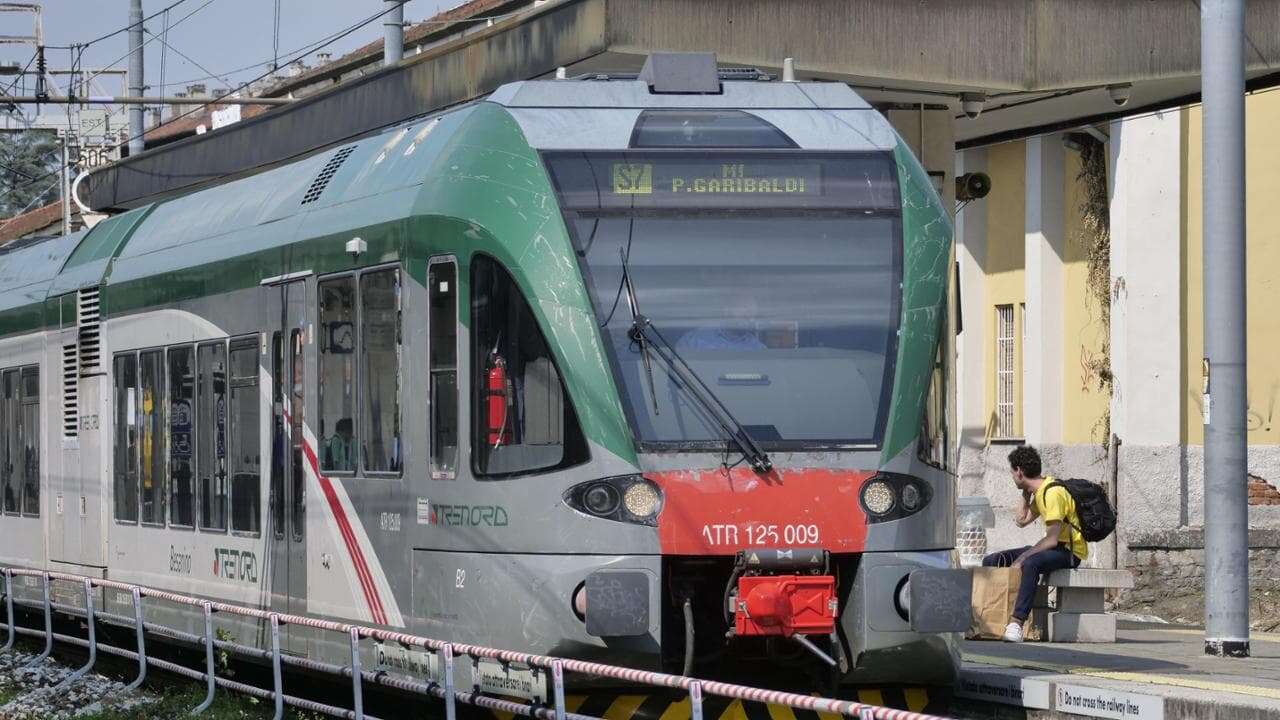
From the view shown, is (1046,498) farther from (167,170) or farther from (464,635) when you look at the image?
(167,170)

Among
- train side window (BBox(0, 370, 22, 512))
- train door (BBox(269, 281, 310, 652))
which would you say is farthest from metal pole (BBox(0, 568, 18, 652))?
train door (BBox(269, 281, 310, 652))

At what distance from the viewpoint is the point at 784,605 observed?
394 inches

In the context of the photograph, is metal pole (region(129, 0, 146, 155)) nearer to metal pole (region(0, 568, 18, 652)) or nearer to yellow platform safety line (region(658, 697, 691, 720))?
metal pole (region(0, 568, 18, 652))

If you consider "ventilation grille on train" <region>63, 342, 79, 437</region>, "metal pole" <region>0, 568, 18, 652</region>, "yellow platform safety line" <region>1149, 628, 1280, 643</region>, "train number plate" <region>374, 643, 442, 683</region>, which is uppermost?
"ventilation grille on train" <region>63, 342, 79, 437</region>

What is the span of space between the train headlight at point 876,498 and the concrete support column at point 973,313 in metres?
14.7

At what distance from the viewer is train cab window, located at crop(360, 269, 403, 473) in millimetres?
11320

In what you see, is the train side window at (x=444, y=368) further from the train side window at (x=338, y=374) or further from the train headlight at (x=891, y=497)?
the train headlight at (x=891, y=497)

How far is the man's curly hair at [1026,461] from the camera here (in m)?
15.7

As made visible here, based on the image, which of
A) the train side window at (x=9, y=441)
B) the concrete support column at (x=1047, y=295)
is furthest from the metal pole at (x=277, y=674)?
the concrete support column at (x=1047, y=295)

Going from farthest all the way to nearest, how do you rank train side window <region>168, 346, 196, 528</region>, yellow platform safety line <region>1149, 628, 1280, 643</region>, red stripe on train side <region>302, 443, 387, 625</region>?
yellow platform safety line <region>1149, 628, 1280, 643</region>
train side window <region>168, 346, 196, 528</region>
red stripe on train side <region>302, 443, 387, 625</region>

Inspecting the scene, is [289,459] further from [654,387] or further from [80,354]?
[80,354]

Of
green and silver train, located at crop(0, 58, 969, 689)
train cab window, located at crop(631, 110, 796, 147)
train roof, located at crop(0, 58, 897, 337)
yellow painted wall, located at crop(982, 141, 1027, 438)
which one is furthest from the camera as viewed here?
yellow painted wall, located at crop(982, 141, 1027, 438)

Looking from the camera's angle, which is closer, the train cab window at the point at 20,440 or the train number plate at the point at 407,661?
the train number plate at the point at 407,661

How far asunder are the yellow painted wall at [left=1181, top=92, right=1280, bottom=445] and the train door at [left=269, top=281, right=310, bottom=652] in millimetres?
10489
